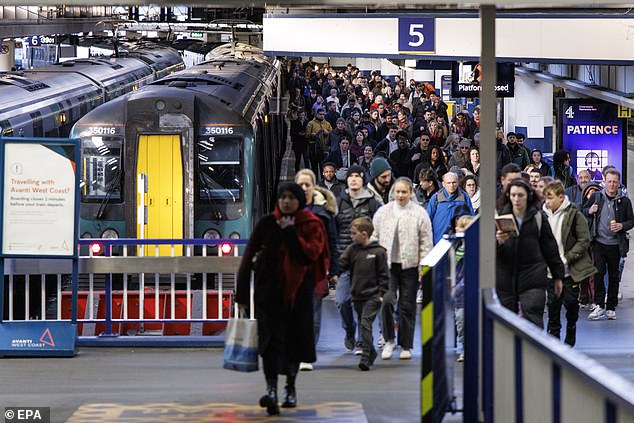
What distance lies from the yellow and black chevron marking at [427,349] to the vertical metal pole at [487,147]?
0.32m

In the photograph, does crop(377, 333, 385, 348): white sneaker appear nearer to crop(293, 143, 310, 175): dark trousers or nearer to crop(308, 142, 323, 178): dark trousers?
crop(308, 142, 323, 178): dark trousers

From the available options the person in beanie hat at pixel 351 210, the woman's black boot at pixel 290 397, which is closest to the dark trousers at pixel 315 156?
the person in beanie hat at pixel 351 210

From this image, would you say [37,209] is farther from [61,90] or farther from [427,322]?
[61,90]

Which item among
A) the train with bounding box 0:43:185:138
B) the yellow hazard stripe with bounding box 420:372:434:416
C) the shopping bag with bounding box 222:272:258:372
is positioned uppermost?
the train with bounding box 0:43:185:138

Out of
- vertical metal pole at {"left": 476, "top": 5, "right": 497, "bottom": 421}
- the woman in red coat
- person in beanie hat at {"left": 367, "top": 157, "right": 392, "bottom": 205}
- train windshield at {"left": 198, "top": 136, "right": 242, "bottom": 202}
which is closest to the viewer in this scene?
vertical metal pole at {"left": 476, "top": 5, "right": 497, "bottom": 421}

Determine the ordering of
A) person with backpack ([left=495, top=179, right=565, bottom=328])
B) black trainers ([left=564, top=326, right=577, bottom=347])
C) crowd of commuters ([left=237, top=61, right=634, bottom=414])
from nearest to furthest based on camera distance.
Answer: crowd of commuters ([left=237, top=61, right=634, bottom=414]) < person with backpack ([left=495, top=179, right=565, bottom=328]) < black trainers ([left=564, top=326, right=577, bottom=347])

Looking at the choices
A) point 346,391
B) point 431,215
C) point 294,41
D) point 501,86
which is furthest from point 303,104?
point 346,391

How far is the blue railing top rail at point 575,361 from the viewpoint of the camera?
4.57 metres

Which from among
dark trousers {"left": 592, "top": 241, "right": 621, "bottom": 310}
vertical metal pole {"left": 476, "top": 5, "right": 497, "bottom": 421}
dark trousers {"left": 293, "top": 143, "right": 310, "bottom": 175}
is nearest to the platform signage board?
vertical metal pole {"left": 476, "top": 5, "right": 497, "bottom": 421}

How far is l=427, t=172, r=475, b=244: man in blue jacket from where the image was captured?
11.9 metres

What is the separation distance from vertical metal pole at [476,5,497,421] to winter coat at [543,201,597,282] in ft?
13.1

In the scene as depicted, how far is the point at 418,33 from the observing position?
14.6m

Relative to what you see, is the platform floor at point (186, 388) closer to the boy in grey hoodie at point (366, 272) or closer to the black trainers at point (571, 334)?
the boy in grey hoodie at point (366, 272)

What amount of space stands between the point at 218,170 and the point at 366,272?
6.33 m
